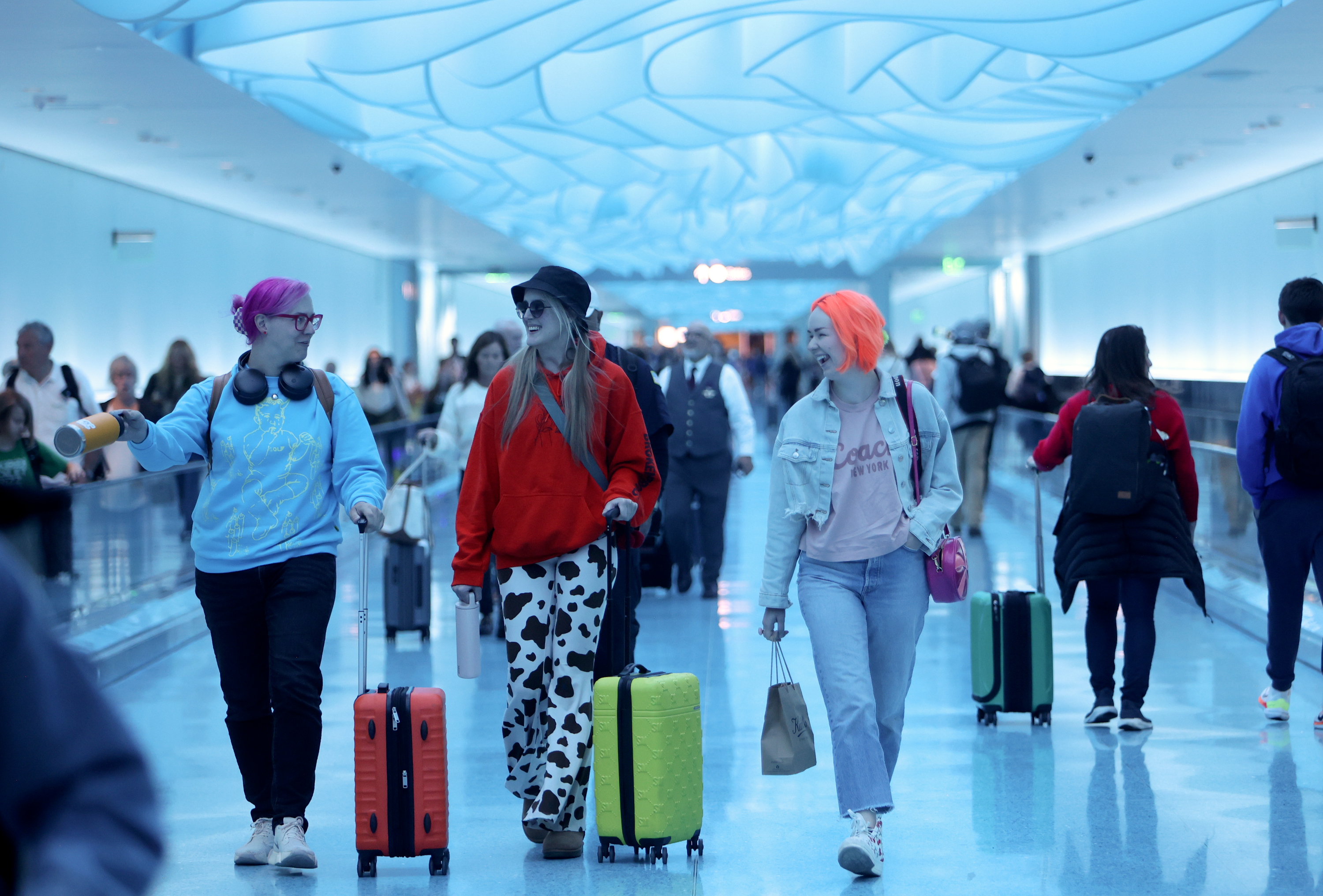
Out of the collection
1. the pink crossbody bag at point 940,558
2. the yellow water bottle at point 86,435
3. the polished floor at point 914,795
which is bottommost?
the polished floor at point 914,795

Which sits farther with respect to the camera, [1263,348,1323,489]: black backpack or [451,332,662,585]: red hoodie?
[1263,348,1323,489]: black backpack

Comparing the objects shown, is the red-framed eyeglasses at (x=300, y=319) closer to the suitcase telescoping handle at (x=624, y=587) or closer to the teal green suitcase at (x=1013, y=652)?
the suitcase telescoping handle at (x=624, y=587)

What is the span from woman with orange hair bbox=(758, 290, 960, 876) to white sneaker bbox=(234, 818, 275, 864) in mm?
1740

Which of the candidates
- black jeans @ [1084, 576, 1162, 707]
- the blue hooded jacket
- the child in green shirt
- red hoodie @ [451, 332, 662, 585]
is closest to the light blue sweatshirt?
red hoodie @ [451, 332, 662, 585]

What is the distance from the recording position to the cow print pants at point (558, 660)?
4.59 m

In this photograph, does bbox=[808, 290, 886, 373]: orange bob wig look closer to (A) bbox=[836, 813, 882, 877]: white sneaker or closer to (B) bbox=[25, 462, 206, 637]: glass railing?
(A) bbox=[836, 813, 882, 877]: white sneaker

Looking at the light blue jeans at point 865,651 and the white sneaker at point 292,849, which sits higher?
the light blue jeans at point 865,651

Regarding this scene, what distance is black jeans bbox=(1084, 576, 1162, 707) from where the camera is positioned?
6.20m

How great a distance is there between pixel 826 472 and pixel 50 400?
7407mm

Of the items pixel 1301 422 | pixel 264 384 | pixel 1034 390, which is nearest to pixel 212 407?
pixel 264 384

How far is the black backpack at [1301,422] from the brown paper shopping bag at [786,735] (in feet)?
9.06

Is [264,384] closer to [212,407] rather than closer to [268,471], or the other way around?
[212,407]

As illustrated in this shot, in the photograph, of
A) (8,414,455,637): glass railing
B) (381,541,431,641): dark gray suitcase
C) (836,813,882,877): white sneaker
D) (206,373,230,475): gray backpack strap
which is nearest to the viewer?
(836,813,882,877): white sneaker

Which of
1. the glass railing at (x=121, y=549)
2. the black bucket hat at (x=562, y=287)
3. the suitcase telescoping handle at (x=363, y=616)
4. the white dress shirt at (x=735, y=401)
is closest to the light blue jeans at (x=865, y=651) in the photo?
the black bucket hat at (x=562, y=287)
